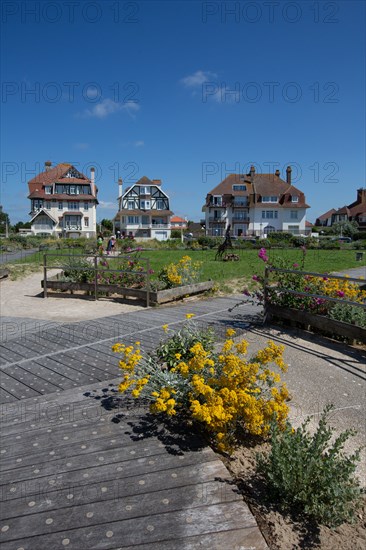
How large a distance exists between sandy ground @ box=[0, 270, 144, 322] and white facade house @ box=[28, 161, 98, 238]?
54271mm

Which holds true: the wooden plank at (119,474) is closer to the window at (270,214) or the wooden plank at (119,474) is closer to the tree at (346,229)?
the tree at (346,229)

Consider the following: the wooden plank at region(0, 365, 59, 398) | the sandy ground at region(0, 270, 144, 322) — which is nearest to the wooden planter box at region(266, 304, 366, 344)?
the sandy ground at region(0, 270, 144, 322)

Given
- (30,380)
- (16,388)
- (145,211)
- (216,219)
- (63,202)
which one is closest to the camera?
(16,388)

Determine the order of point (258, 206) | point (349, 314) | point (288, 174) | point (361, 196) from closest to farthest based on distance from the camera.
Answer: point (349, 314) → point (258, 206) → point (288, 174) → point (361, 196)

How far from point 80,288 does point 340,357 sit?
7.65 m

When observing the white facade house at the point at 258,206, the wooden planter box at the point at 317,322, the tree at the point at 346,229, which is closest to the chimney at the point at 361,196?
the tree at the point at 346,229

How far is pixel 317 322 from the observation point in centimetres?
677

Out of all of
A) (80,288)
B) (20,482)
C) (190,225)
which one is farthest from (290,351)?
(190,225)

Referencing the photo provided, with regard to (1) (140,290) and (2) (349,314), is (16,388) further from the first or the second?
(1) (140,290)

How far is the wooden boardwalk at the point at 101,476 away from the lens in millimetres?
2387

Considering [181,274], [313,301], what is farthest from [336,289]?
[181,274]

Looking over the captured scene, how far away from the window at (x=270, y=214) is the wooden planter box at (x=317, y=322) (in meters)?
61.6

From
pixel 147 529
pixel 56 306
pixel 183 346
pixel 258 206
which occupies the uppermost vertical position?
pixel 258 206

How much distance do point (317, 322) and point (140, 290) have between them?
4.89 meters
